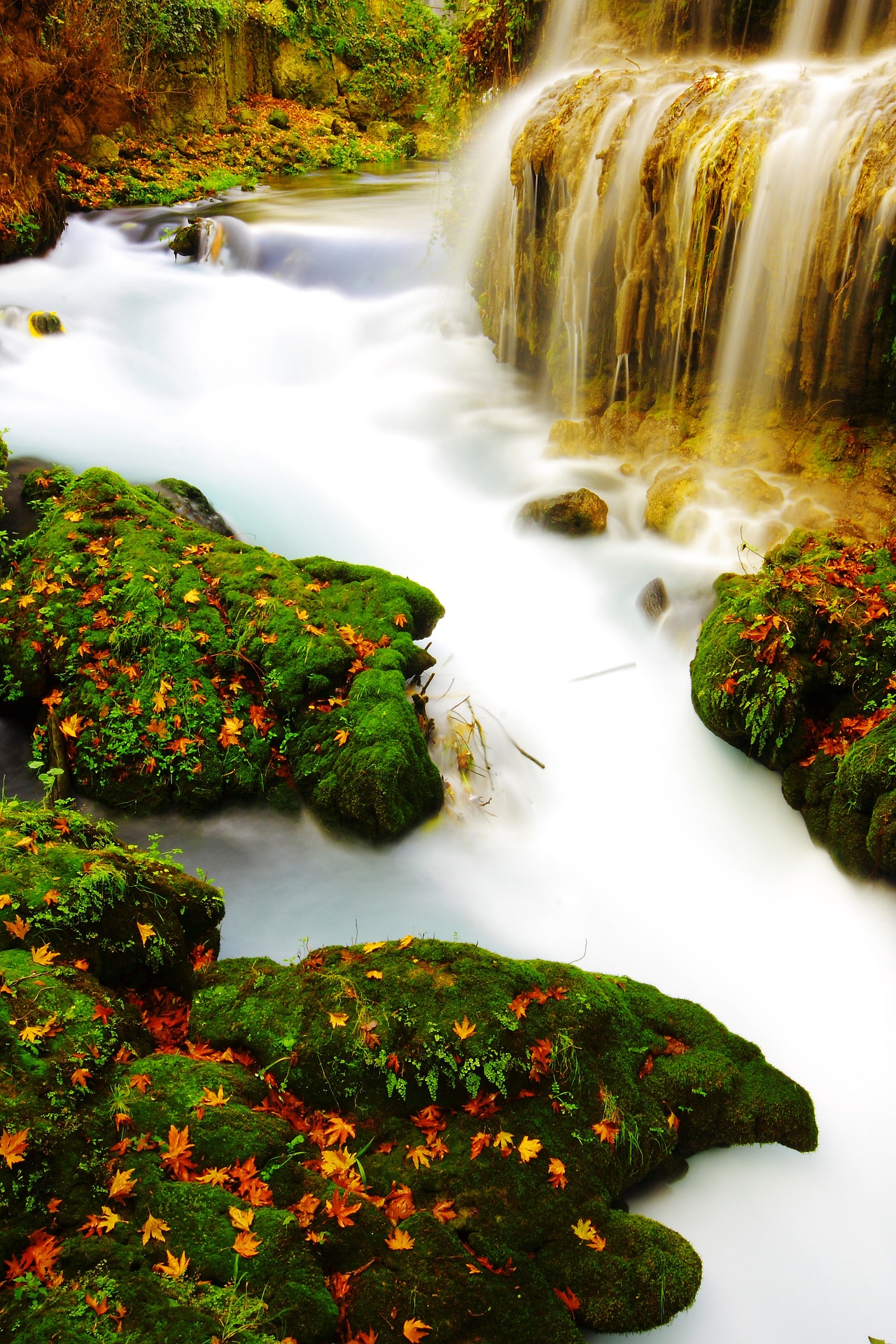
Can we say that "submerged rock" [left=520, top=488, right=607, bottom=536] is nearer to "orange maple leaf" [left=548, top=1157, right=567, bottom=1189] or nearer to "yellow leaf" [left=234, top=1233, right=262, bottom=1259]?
"orange maple leaf" [left=548, top=1157, right=567, bottom=1189]

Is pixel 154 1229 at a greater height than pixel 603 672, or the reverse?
pixel 154 1229

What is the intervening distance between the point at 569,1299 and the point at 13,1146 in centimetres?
184

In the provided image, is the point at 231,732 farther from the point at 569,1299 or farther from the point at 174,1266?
the point at 569,1299

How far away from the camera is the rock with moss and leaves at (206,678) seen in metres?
4.85

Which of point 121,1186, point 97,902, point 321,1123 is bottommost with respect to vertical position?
point 321,1123

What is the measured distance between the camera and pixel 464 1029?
3.12 metres

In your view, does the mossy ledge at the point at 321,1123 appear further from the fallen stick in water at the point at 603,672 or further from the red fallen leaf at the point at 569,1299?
the fallen stick in water at the point at 603,672

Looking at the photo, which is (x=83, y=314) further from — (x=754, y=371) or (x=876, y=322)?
(x=876, y=322)

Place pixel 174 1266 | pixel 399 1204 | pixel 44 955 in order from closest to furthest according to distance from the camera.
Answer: pixel 174 1266
pixel 399 1204
pixel 44 955

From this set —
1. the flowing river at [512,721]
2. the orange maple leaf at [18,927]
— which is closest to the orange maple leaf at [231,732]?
the flowing river at [512,721]

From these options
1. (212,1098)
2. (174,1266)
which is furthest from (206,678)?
(174,1266)

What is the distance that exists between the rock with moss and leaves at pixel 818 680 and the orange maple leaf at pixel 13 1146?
443 centimetres

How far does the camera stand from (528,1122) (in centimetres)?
304

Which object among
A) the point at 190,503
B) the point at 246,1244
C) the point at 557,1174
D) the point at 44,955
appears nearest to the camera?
the point at 246,1244
